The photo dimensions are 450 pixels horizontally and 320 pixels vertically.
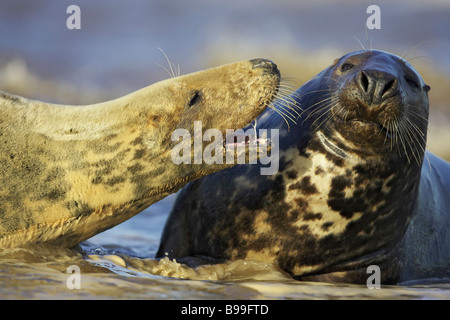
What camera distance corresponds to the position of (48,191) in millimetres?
4516

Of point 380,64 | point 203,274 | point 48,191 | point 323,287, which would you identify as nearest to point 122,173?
point 48,191

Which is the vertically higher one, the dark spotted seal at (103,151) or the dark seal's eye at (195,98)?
the dark seal's eye at (195,98)

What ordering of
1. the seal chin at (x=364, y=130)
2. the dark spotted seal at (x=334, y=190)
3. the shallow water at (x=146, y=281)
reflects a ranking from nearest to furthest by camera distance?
1. the shallow water at (x=146, y=281)
2. the seal chin at (x=364, y=130)
3. the dark spotted seal at (x=334, y=190)

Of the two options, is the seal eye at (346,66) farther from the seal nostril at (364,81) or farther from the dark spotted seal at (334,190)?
the seal nostril at (364,81)

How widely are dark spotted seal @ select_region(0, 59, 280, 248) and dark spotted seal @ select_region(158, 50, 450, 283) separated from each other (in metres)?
0.66

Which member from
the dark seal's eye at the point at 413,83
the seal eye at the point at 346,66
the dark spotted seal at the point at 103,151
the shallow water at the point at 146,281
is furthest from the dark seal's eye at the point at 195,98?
the dark seal's eye at the point at 413,83

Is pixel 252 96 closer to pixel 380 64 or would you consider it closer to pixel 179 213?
pixel 380 64

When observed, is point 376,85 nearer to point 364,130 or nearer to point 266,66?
point 364,130

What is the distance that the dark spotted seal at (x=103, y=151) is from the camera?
4520 millimetres

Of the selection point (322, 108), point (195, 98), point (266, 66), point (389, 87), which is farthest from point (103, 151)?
point (389, 87)

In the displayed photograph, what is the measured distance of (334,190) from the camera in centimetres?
521

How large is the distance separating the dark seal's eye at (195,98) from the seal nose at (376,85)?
97cm

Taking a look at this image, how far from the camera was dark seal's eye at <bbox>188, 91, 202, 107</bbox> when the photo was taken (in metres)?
4.72

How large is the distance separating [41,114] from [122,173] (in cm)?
67
